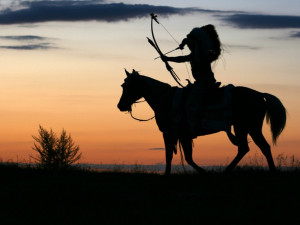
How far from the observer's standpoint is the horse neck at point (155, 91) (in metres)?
14.5

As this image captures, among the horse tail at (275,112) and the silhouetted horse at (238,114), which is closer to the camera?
the silhouetted horse at (238,114)

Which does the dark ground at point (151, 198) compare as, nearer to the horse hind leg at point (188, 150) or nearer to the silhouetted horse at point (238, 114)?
the horse hind leg at point (188, 150)

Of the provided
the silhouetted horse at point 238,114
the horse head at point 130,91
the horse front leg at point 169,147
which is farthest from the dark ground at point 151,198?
the horse head at point 130,91

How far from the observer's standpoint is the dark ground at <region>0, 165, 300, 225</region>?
847 cm

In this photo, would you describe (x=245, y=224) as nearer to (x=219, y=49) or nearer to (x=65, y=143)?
(x=219, y=49)

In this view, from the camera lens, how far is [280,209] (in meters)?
9.13

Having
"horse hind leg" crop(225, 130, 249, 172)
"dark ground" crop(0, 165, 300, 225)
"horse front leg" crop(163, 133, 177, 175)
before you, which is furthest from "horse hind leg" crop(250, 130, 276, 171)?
"horse front leg" crop(163, 133, 177, 175)

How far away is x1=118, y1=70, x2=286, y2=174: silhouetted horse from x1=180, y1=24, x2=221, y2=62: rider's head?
105 centimetres

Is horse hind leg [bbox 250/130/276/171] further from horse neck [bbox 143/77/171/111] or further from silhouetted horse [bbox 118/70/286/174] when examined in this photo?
horse neck [bbox 143/77/171/111]

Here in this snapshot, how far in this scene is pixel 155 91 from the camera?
47.5 feet

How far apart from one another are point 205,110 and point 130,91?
2153 millimetres

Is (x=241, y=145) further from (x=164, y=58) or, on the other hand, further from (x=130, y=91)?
(x=130, y=91)

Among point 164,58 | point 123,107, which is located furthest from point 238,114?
point 123,107

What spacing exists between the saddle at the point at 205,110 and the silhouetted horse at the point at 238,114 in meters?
0.21
